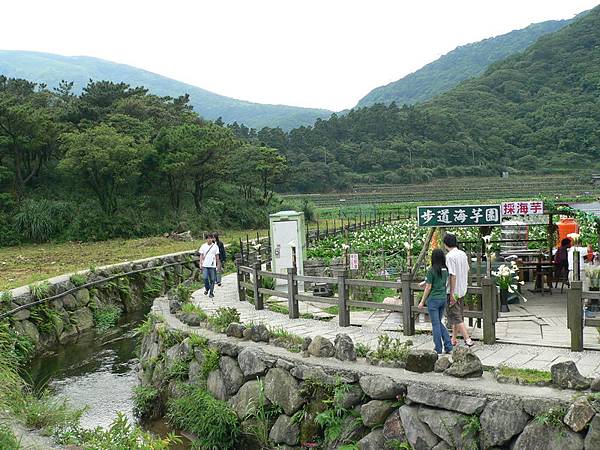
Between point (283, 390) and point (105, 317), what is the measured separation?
10390mm

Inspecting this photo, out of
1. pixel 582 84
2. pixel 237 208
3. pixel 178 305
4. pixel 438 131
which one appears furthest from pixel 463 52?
pixel 178 305

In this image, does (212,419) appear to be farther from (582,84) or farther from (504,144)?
(582,84)

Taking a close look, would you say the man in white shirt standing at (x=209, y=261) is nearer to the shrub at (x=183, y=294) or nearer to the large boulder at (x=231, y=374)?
the shrub at (x=183, y=294)

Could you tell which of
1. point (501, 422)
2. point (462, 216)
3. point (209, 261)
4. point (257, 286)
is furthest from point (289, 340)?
point (209, 261)

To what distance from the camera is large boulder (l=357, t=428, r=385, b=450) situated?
21.5 feet

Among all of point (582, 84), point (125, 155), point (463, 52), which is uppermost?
point (463, 52)

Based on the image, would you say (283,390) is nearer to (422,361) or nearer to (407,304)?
(422,361)

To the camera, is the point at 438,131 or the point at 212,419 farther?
the point at 438,131

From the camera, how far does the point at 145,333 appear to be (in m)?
11.8

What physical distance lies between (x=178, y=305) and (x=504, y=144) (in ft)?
254

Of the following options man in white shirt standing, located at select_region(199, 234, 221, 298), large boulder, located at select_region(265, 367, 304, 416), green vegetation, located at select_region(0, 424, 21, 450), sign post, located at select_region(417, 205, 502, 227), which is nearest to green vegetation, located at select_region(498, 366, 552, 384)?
large boulder, located at select_region(265, 367, 304, 416)

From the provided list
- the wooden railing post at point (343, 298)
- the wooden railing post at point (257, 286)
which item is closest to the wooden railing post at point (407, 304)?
the wooden railing post at point (343, 298)

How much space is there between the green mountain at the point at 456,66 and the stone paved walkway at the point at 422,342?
517ft

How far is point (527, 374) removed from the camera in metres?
6.37
